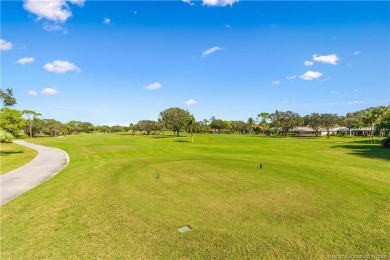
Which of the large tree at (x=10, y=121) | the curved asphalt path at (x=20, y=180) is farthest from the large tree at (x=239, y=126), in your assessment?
the curved asphalt path at (x=20, y=180)

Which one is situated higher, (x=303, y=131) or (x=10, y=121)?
(x=10, y=121)

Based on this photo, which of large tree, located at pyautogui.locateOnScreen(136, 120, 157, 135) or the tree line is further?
large tree, located at pyautogui.locateOnScreen(136, 120, 157, 135)

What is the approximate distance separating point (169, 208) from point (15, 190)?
11.8 m

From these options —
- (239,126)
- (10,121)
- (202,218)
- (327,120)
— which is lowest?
(202,218)

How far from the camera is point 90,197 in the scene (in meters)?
13.8

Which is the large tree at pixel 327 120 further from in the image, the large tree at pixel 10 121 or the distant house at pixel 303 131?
the large tree at pixel 10 121

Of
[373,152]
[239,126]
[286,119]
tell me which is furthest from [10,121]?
[239,126]

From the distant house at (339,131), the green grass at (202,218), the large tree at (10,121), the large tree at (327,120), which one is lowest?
the green grass at (202,218)

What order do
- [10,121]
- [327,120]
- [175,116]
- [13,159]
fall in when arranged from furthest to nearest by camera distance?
[327,120] → [175,116] → [10,121] → [13,159]

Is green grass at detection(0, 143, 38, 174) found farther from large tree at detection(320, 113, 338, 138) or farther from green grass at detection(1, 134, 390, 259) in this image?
large tree at detection(320, 113, 338, 138)

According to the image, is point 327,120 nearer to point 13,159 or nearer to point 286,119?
point 286,119

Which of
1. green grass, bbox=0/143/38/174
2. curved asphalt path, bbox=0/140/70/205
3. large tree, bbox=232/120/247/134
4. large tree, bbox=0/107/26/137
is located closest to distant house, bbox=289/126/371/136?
large tree, bbox=232/120/247/134

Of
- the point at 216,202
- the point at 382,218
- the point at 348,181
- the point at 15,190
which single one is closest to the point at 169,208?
the point at 216,202

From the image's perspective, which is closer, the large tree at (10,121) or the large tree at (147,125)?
the large tree at (10,121)
